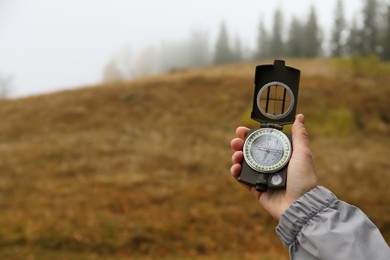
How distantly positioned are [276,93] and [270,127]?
0.17 meters

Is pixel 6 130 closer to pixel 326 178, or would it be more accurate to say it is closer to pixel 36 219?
pixel 36 219

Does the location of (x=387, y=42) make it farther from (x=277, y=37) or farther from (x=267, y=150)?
(x=267, y=150)

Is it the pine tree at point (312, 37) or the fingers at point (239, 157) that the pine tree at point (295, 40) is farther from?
the fingers at point (239, 157)

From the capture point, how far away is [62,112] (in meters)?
18.9

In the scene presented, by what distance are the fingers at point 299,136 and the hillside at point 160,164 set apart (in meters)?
6.18

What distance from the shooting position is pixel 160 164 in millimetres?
13023

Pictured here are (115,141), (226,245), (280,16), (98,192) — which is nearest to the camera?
(226,245)

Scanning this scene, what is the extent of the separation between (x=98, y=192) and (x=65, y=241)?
281 centimetres

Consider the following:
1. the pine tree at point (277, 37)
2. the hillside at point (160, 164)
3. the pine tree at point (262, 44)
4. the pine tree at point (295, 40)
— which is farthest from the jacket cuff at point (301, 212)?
the pine tree at point (262, 44)

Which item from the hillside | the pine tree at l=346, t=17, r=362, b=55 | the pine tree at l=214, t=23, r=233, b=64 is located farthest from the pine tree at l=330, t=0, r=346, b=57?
the hillside

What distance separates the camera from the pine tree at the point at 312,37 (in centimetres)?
4744

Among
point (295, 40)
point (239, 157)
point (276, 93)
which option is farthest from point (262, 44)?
point (239, 157)

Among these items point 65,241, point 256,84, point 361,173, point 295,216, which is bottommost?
point 361,173

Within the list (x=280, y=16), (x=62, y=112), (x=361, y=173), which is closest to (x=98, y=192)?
(x=361, y=173)
